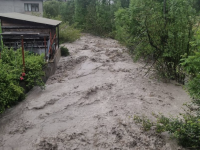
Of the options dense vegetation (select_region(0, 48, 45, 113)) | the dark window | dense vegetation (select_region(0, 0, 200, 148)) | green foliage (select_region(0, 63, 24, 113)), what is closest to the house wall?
the dark window

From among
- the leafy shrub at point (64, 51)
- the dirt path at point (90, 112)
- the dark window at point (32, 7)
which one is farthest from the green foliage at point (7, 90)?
the dark window at point (32, 7)

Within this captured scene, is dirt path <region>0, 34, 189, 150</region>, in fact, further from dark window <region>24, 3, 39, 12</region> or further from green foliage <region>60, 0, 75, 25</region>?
green foliage <region>60, 0, 75, 25</region>

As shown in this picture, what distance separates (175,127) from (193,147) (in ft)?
1.84

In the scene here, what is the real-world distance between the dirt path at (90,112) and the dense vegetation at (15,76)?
0.43 m

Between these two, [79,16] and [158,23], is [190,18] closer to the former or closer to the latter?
[158,23]

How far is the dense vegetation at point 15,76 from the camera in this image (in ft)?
23.6

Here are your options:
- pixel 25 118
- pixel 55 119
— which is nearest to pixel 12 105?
pixel 25 118

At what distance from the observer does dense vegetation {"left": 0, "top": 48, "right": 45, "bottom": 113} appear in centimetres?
718

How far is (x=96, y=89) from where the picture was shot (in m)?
9.66

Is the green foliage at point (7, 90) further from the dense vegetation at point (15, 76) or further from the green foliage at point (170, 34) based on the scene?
the green foliage at point (170, 34)

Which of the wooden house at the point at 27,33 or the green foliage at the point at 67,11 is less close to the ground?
the green foliage at the point at 67,11

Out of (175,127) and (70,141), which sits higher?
(175,127)

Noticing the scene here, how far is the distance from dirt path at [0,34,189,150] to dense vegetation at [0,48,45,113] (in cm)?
43

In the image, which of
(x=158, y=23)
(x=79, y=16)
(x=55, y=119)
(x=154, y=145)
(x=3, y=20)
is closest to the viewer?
(x=154, y=145)
